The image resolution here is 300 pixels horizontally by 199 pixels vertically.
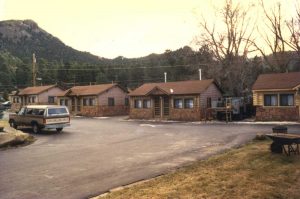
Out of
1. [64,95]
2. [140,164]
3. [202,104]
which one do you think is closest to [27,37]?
[64,95]

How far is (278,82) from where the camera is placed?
35.8 metres

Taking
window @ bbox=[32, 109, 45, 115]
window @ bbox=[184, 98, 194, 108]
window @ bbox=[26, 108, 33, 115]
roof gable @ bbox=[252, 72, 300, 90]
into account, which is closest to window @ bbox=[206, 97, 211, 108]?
window @ bbox=[184, 98, 194, 108]

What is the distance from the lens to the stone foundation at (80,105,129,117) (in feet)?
171

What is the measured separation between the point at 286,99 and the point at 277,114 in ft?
5.07

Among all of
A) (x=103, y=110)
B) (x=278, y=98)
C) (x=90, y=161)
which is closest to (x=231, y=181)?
(x=90, y=161)

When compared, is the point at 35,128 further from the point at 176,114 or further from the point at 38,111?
the point at 176,114

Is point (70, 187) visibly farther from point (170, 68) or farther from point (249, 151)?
point (170, 68)

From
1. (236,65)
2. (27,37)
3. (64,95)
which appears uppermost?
(27,37)

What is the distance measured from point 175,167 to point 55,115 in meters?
16.9

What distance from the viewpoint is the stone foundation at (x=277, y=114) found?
112 ft

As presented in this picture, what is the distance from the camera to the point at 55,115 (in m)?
28.9

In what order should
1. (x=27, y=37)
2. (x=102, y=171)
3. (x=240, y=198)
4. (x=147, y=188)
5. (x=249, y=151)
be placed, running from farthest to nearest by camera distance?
(x=27, y=37) < (x=249, y=151) < (x=102, y=171) < (x=147, y=188) < (x=240, y=198)

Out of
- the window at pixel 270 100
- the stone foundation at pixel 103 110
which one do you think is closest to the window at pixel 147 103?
the stone foundation at pixel 103 110

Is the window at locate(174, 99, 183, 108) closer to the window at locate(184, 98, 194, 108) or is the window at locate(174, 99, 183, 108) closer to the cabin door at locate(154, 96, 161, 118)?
the window at locate(184, 98, 194, 108)
